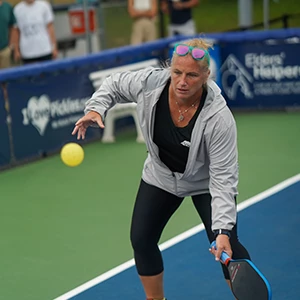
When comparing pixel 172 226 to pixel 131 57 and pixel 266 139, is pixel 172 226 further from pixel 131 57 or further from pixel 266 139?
pixel 131 57

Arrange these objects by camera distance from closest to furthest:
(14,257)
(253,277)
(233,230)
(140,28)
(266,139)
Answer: (253,277) → (233,230) → (14,257) → (266,139) → (140,28)

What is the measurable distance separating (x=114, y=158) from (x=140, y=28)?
486cm

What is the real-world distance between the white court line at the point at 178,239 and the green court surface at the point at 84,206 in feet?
0.29

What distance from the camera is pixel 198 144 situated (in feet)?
16.8

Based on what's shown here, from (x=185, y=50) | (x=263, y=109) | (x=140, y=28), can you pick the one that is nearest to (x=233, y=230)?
(x=185, y=50)

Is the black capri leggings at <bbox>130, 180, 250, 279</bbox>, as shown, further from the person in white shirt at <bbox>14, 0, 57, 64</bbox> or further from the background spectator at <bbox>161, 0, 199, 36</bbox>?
the background spectator at <bbox>161, 0, 199, 36</bbox>

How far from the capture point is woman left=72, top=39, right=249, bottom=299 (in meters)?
5.00

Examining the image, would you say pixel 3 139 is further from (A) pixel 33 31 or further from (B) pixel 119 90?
(B) pixel 119 90

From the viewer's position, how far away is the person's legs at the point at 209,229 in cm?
519

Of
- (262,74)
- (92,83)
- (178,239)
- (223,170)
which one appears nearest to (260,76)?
(262,74)

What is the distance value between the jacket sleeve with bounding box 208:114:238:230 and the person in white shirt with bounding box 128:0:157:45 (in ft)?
32.4

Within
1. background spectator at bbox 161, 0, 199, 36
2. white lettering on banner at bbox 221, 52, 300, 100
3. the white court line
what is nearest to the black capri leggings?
the white court line

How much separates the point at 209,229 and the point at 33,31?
813 centimetres

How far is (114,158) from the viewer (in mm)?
10727
